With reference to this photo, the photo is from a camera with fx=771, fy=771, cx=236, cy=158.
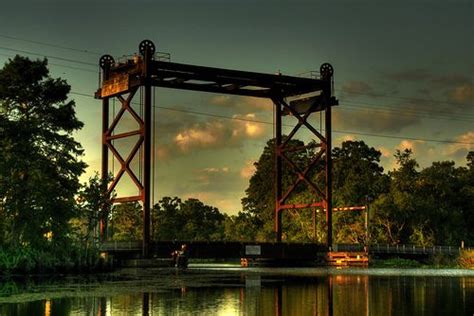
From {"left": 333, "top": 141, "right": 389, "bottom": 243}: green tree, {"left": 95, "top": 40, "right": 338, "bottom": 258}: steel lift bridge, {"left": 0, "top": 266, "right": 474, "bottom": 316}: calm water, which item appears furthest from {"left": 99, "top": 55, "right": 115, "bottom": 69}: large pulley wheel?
{"left": 0, "top": 266, "right": 474, "bottom": 316}: calm water

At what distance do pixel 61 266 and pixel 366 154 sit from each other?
214ft

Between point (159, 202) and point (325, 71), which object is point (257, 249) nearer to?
point (325, 71)

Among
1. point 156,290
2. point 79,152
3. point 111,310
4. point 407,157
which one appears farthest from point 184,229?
point 111,310

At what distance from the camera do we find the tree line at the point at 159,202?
47.5 m

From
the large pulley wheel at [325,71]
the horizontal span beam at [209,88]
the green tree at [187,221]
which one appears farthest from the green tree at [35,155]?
the green tree at [187,221]

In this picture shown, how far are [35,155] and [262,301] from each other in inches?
1127

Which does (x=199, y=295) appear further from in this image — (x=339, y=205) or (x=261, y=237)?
(x=261, y=237)

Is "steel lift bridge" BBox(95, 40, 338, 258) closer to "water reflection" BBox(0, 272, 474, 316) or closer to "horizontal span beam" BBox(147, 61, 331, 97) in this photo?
"horizontal span beam" BBox(147, 61, 331, 97)

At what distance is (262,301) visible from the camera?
80.3 feet

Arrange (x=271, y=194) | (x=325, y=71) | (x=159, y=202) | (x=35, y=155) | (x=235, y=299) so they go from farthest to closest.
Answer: (x=159, y=202), (x=271, y=194), (x=325, y=71), (x=35, y=155), (x=235, y=299)

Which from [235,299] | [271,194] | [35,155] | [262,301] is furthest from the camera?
[271,194]

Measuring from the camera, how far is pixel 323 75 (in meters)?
75.1

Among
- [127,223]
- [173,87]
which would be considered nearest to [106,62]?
[173,87]

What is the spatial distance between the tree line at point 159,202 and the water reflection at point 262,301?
1765 cm
